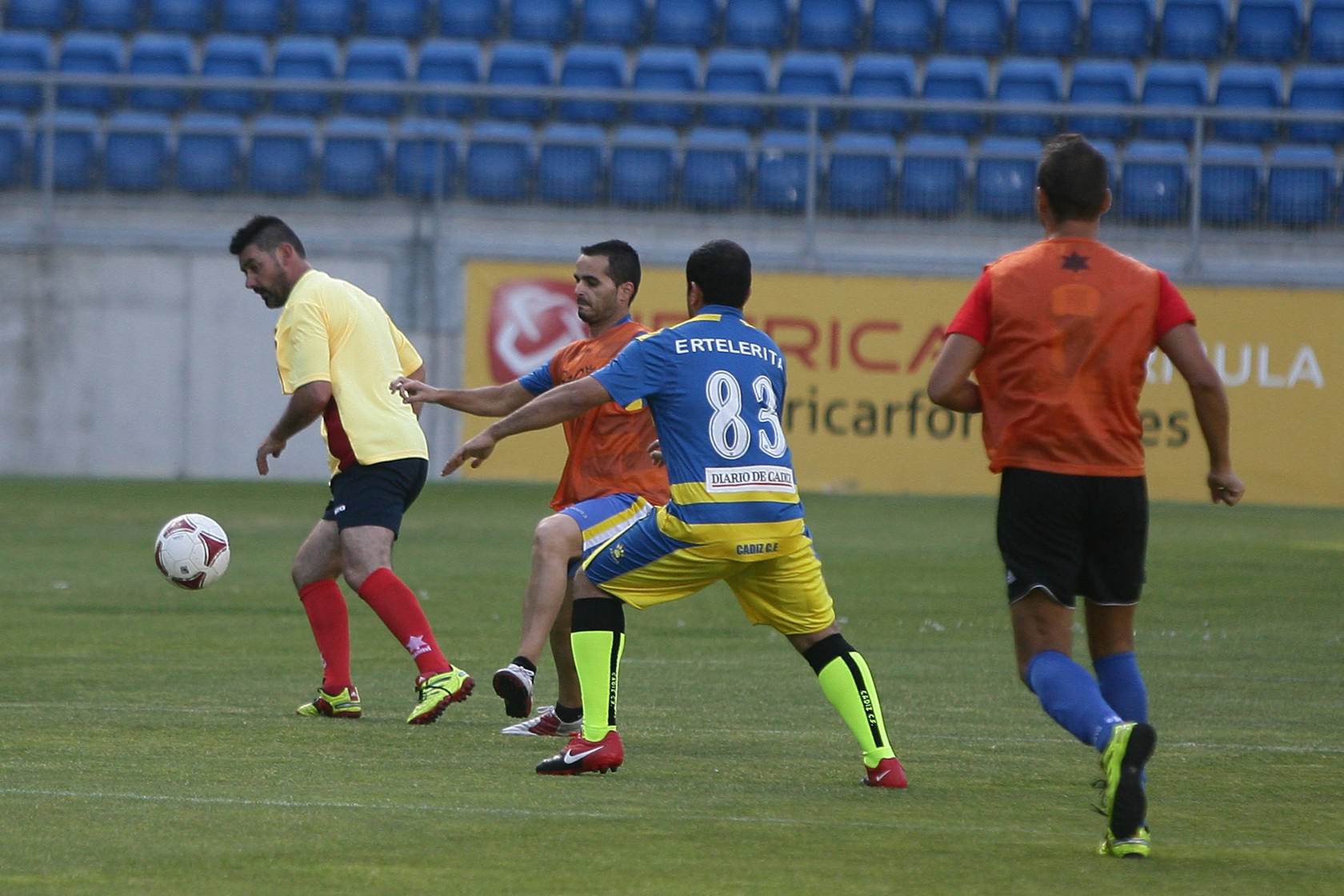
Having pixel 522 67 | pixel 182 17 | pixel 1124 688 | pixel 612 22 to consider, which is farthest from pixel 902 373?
pixel 1124 688

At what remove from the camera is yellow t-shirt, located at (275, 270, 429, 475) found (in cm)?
775

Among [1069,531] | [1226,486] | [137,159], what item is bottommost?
[1069,531]

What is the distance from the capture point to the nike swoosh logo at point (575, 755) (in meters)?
6.10

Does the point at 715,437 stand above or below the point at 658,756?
above

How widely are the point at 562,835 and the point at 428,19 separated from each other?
65.1ft

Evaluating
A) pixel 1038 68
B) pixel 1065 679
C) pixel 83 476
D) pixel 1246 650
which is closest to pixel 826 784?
pixel 1065 679

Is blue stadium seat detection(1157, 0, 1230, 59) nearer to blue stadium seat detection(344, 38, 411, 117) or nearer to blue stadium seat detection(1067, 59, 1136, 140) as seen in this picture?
blue stadium seat detection(1067, 59, 1136, 140)

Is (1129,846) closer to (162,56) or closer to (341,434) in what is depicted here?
(341,434)

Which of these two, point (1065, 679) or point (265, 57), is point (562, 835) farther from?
point (265, 57)

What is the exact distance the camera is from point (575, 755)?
6.11 m

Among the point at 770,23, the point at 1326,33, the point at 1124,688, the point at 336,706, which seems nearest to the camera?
the point at 1124,688

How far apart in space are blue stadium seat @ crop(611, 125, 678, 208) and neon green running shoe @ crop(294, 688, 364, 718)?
13506 millimetres

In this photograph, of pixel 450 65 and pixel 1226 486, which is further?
pixel 450 65

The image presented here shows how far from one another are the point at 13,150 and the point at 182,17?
4190 millimetres
